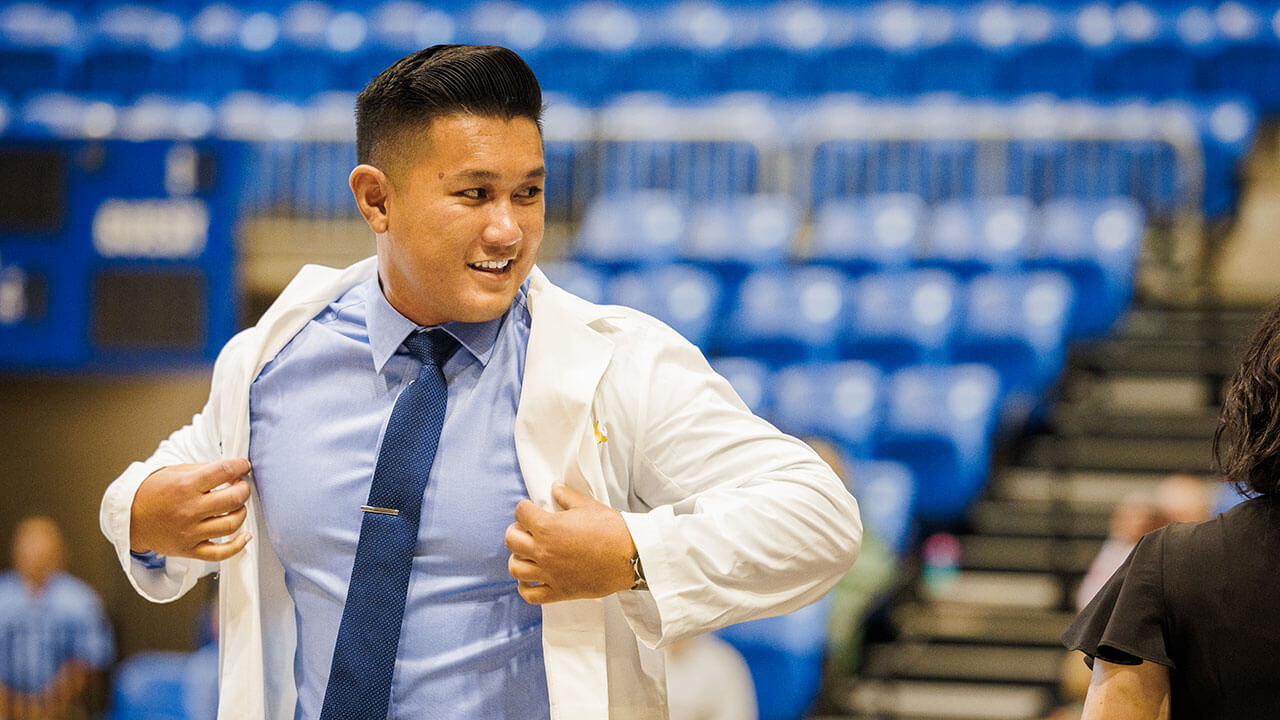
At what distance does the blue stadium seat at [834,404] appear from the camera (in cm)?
575

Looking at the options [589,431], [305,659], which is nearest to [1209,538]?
[589,431]

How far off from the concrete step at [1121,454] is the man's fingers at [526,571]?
16.0ft

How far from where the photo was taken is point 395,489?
1.60 meters

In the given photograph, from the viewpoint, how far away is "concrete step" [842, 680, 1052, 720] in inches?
201

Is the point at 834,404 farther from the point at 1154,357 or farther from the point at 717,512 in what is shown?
the point at 717,512

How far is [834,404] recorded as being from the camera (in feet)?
19.1

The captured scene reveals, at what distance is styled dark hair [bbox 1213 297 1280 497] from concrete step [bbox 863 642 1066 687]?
3.95 meters

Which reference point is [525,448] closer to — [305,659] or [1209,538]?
[305,659]

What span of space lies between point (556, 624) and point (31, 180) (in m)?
5.66

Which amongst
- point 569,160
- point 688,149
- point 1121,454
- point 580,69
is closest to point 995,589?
point 1121,454

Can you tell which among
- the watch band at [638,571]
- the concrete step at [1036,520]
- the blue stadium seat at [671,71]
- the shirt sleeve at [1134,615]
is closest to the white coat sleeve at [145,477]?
the watch band at [638,571]

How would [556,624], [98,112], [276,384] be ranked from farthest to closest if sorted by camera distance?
[98,112] → [276,384] → [556,624]

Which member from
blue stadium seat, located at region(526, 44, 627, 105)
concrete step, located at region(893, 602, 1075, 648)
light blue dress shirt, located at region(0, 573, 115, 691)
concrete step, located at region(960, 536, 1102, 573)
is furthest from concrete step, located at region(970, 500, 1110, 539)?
light blue dress shirt, located at region(0, 573, 115, 691)

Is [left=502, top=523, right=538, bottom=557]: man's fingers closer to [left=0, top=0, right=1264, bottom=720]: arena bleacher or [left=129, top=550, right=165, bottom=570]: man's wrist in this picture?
[left=129, top=550, right=165, bottom=570]: man's wrist
